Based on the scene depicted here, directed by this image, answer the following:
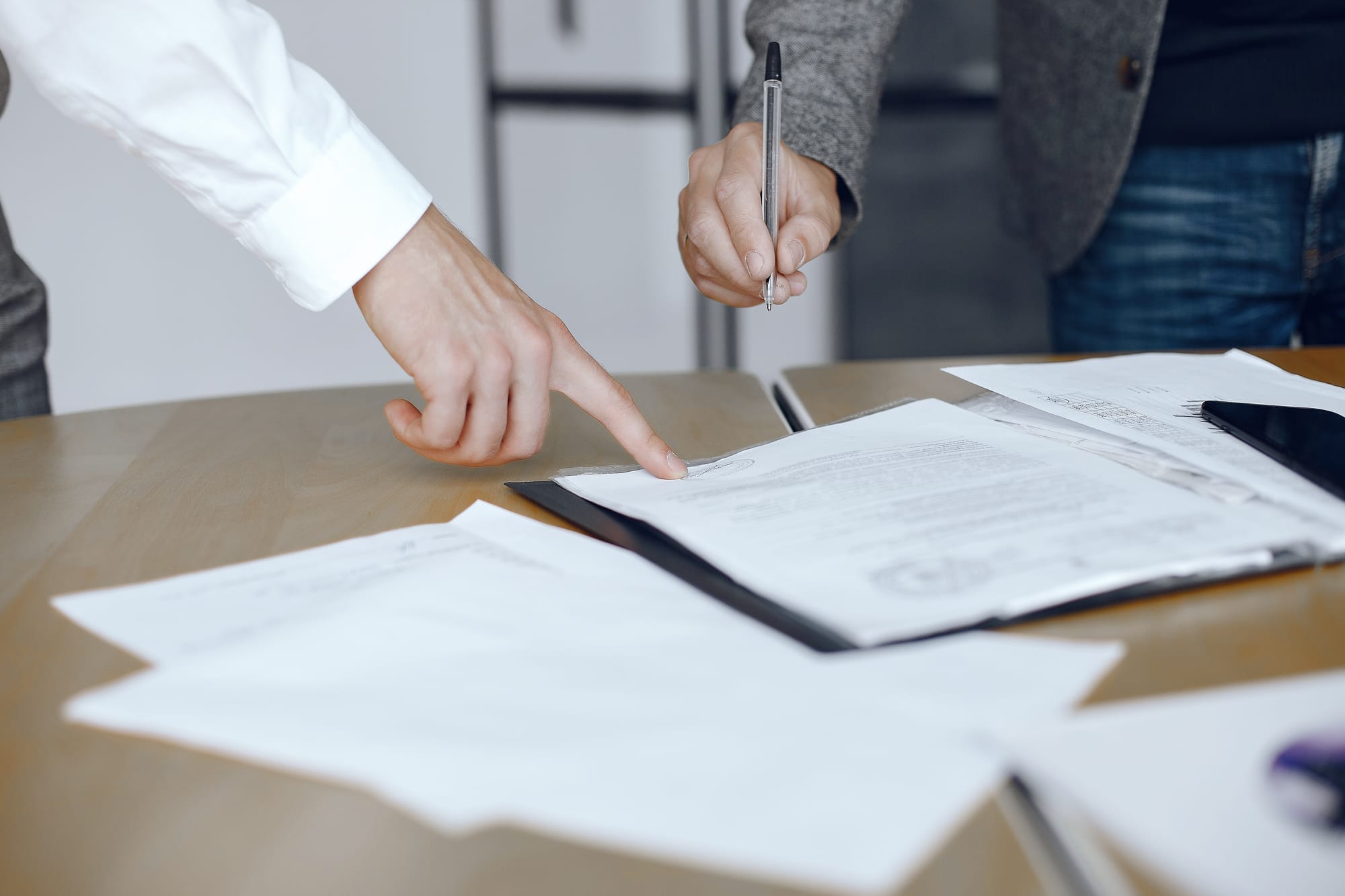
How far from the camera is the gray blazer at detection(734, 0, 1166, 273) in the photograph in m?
0.94

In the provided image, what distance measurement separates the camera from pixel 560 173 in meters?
2.35

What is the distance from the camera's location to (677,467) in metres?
0.58

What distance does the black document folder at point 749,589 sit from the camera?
1.20 ft

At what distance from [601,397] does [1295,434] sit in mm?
375

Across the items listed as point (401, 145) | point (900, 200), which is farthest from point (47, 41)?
point (900, 200)

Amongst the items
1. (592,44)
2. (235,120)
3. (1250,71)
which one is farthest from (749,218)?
(592,44)

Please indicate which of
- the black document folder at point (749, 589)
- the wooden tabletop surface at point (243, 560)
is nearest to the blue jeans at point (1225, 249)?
the wooden tabletop surface at point (243, 560)

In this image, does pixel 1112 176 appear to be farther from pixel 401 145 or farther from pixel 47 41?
pixel 401 145

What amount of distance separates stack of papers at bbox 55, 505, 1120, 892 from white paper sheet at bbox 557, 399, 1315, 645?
0.03 m

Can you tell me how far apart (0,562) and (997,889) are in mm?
481

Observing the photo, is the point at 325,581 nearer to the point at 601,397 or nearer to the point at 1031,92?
the point at 601,397

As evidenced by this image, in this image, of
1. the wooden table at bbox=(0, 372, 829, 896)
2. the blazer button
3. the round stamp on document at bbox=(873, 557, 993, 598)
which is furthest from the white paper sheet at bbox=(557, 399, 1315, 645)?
the blazer button

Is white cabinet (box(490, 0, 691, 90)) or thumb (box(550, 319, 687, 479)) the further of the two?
white cabinet (box(490, 0, 691, 90))

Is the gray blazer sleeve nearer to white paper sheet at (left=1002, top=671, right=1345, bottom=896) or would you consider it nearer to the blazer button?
the blazer button
